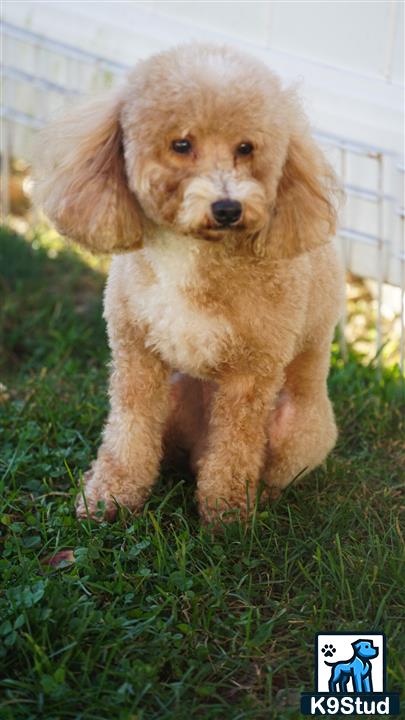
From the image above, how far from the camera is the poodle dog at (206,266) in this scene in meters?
2.15

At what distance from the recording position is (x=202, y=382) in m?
2.78

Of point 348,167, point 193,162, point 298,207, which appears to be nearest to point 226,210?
point 193,162

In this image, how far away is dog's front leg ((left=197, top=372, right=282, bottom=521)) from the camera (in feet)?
8.18

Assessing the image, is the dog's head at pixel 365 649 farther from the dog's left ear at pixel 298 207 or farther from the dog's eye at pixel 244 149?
the dog's eye at pixel 244 149

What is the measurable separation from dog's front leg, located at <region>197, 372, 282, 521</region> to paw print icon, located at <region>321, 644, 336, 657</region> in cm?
51

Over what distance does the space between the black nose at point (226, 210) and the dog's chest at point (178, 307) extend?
259 mm

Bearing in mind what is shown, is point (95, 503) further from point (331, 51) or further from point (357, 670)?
point (331, 51)

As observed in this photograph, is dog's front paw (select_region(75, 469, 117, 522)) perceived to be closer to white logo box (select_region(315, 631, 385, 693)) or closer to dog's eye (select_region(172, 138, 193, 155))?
white logo box (select_region(315, 631, 385, 693))

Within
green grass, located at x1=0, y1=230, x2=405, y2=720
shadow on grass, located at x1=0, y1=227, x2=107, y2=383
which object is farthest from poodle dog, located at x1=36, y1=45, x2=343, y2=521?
shadow on grass, located at x1=0, y1=227, x2=107, y2=383

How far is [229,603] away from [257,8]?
8.14 ft

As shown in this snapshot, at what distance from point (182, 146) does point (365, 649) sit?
43.9 inches

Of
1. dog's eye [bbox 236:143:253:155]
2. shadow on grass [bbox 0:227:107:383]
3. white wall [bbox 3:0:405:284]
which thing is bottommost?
shadow on grass [bbox 0:227:107:383]

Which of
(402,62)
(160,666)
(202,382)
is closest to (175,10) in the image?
(402,62)

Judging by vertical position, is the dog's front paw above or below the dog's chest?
below
